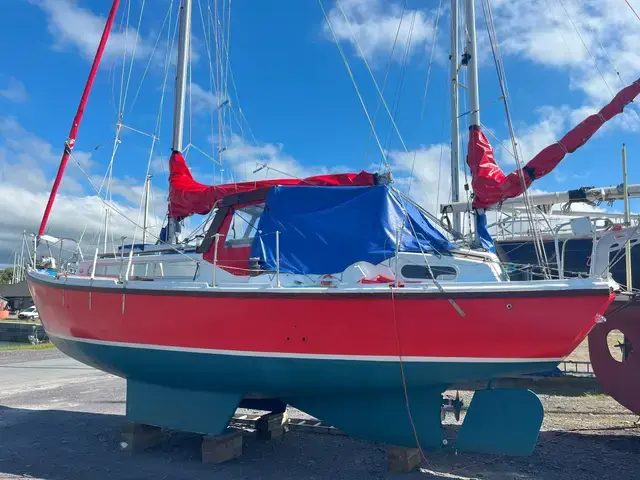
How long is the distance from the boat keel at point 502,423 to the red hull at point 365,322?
567 millimetres

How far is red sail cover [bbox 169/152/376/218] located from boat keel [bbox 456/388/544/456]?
8.72ft

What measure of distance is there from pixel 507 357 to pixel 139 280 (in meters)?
4.11

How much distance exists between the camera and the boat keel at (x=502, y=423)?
4.94m

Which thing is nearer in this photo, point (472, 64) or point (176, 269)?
point (176, 269)

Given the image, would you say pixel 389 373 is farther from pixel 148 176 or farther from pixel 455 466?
pixel 148 176

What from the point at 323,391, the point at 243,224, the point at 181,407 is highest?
the point at 243,224

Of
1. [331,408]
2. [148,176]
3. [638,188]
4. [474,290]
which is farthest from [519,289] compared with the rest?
[638,188]

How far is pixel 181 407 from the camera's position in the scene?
6.09 m

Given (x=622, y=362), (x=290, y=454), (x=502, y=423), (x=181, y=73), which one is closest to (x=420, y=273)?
(x=502, y=423)

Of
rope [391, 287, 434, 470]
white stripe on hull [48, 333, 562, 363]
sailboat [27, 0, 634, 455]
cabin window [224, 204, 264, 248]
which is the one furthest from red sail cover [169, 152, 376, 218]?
white stripe on hull [48, 333, 562, 363]

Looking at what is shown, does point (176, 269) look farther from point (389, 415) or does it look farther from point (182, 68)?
point (182, 68)

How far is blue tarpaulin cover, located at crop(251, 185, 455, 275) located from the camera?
556 cm

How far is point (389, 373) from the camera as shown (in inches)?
198

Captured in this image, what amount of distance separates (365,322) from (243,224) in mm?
2154
